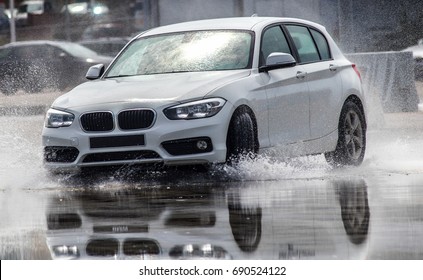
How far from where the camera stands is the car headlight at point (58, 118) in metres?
12.9

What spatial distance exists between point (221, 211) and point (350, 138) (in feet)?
13.8

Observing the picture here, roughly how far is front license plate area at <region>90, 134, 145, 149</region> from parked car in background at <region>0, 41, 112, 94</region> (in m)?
24.1

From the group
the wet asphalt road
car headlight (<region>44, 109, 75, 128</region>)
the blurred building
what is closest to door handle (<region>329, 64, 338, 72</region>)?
the wet asphalt road

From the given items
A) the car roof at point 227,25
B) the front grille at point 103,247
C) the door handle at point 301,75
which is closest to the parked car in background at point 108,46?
the car roof at point 227,25

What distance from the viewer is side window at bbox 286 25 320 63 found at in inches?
565

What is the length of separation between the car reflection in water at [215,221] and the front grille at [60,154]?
15.6 inches

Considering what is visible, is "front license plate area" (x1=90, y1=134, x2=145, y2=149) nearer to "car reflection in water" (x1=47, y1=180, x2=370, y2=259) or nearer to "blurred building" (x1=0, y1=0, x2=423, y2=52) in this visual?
"car reflection in water" (x1=47, y1=180, x2=370, y2=259)

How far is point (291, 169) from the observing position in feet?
43.7

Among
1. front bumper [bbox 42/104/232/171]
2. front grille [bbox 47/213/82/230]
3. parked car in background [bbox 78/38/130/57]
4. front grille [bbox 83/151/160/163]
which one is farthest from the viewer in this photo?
parked car in background [bbox 78/38/130/57]

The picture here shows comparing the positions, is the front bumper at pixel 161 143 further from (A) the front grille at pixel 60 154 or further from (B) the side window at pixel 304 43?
(B) the side window at pixel 304 43

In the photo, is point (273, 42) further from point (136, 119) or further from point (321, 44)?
point (136, 119)

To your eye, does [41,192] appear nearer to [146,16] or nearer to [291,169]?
[291,169]

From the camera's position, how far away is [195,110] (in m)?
12.5

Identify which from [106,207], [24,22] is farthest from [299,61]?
[24,22]
